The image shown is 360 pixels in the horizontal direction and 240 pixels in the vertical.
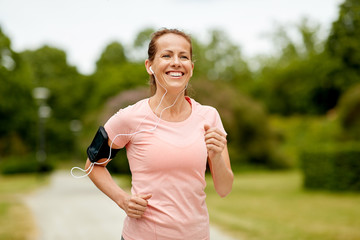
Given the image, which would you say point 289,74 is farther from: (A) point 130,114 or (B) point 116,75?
(A) point 130,114

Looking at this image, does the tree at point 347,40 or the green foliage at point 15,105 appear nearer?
the tree at point 347,40

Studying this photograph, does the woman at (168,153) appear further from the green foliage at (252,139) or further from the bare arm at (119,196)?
the green foliage at (252,139)

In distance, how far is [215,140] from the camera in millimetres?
1998

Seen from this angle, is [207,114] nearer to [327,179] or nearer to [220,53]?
[327,179]

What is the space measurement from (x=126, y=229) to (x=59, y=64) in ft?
167

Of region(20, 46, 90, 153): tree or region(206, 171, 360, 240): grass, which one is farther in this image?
region(20, 46, 90, 153): tree

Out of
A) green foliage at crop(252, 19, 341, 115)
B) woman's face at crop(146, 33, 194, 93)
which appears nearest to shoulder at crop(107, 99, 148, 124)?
woman's face at crop(146, 33, 194, 93)

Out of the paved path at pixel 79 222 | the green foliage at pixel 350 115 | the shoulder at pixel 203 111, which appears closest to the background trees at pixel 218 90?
the green foliage at pixel 350 115

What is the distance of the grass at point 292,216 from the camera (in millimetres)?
8172

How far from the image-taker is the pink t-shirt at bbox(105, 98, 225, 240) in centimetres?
202

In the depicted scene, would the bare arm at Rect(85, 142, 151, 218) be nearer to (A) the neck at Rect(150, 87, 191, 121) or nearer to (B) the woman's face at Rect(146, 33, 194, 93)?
(A) the neck at Rect(150, 87, 191, 121)

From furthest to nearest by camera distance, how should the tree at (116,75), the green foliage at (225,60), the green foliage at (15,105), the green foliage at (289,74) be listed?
1. the green foliage at (225,60)
2. the green foliage at (289,74)
3. the tree at (116,75)
4. the green foliage at (15,105)

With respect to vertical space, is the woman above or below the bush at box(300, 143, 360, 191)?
below

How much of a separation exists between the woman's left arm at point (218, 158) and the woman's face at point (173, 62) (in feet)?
0.83
